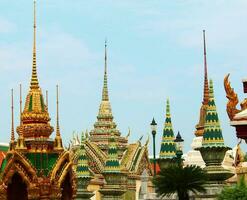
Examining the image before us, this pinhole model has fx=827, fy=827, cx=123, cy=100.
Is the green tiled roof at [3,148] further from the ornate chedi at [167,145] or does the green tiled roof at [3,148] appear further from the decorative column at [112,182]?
the ornate chedi at [167,145]

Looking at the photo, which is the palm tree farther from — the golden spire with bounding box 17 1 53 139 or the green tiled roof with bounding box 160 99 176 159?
the green tiled roof with bounding box 160 99 176 159

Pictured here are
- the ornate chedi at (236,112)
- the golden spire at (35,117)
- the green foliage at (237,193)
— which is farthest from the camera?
the golden spire at (35,117)

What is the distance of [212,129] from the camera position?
A: 97.8 feet

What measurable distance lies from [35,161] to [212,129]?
7.44 metres

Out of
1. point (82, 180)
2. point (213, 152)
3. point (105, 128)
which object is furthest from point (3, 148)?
point (213, 152)

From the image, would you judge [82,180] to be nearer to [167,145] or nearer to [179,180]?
[167,145]

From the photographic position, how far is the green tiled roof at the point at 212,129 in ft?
96.4

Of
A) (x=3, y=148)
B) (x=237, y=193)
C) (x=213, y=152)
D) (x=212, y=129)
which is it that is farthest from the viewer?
(x=3, y=148)

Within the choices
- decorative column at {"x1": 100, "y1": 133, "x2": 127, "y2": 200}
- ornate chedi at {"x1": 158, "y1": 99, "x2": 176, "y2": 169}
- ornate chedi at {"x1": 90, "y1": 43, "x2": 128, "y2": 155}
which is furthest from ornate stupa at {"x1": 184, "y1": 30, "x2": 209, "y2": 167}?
ornate chedi at {"x1": 90, "y1": 43, "x2": 128, "y2": 155}

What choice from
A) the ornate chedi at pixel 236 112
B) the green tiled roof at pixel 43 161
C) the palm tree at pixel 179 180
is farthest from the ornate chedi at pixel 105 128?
the ornate chedi at pixel 236 112

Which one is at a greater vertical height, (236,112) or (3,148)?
(3,148)

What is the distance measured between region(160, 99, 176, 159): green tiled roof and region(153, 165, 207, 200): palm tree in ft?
30.3

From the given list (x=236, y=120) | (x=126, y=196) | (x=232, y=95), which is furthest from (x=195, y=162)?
(x=126, y=196)

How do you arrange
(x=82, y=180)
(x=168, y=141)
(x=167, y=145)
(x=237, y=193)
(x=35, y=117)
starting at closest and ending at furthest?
(x=237, y=193)
(x=35, y=117)
(x=167, y=145)
(x=168, y=141)
(x=82, y=180)
